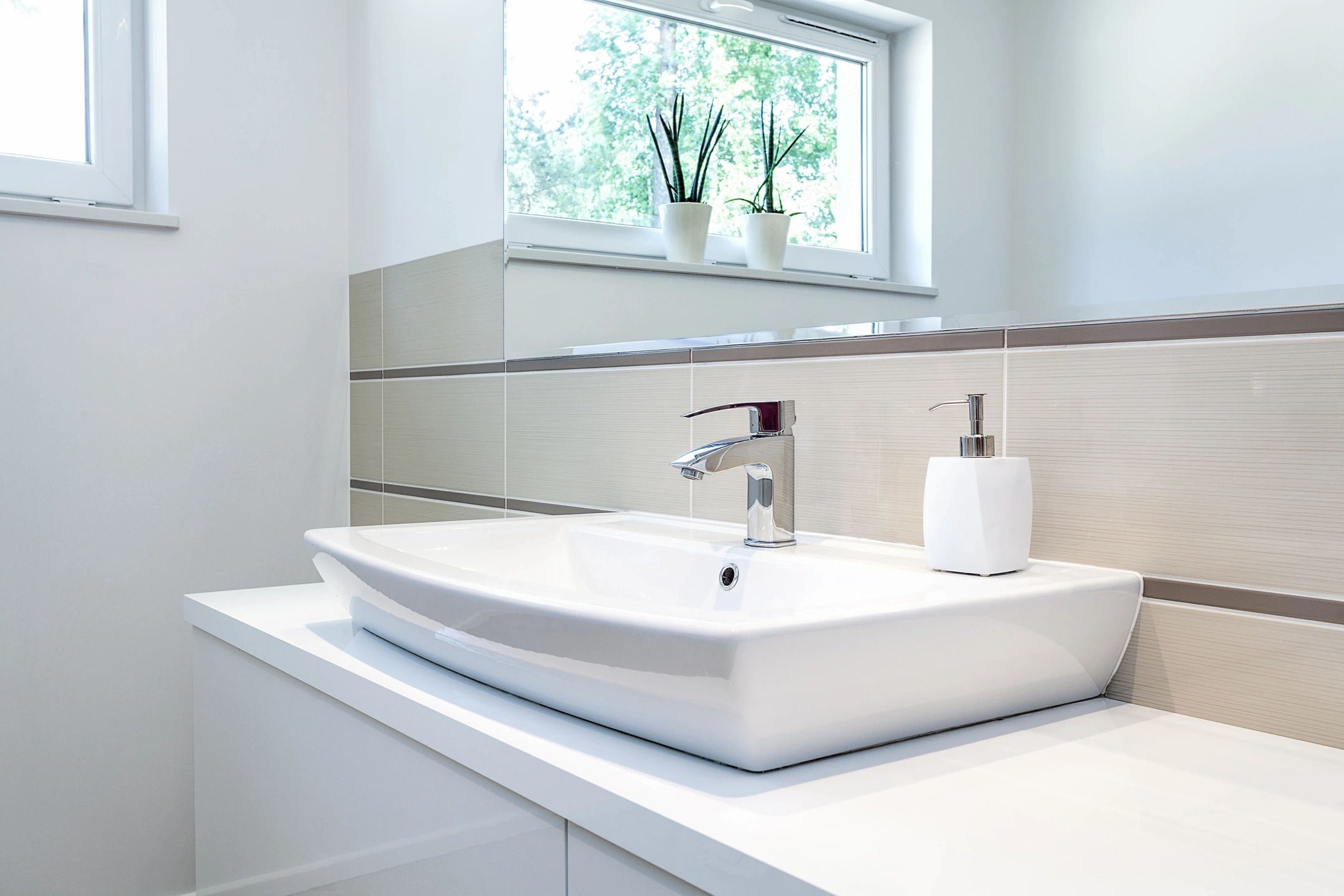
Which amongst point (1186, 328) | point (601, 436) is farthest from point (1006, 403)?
point (601, 436)

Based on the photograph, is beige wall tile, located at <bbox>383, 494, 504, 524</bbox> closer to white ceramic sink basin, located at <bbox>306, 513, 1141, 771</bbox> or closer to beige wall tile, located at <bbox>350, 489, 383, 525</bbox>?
beige wall tile, located at <bbox>350, 489, 383, 525</bbox>

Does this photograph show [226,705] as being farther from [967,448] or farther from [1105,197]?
[1105,197]

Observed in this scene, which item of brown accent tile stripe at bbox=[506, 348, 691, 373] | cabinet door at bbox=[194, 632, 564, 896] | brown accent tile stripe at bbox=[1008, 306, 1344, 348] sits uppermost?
brown accent tile stripe at bbox=[506, 348, 691, 373]

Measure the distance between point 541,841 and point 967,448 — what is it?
17.0 inches

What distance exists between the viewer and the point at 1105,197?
83 cm

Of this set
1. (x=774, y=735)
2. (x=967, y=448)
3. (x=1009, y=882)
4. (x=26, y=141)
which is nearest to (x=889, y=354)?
(x=967, y=448)

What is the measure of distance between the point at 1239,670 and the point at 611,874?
46 cm

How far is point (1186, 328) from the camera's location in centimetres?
75

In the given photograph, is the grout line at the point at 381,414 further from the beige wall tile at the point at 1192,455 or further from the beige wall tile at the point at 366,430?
the beige wall tile at the point at 1192,455

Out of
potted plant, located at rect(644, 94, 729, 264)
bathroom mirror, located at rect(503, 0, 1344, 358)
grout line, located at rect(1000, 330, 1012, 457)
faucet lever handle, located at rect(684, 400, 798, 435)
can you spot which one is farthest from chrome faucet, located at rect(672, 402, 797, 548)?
potted plant, located at rect(644, 94, 729, 264)

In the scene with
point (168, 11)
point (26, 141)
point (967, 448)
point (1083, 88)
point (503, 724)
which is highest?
point (168, 11)

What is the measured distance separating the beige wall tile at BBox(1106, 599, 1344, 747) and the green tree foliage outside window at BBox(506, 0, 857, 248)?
1.72ft

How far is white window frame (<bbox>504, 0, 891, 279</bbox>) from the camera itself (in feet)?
3.44

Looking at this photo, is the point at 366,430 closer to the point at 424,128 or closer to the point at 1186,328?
the point at 424,128
